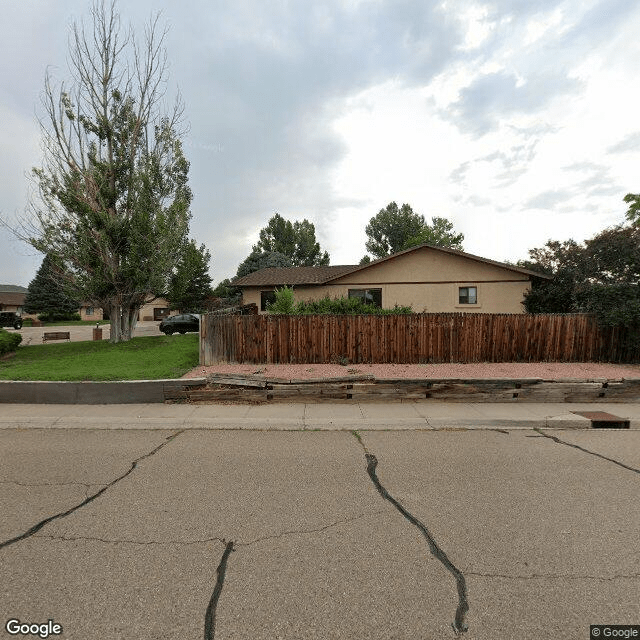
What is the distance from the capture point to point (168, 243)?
14.9 metres

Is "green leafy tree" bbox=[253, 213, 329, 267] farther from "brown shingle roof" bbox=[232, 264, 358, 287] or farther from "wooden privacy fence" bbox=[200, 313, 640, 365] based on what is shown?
"wooden privacy fence" bbox=[200, 313, 640, 365]

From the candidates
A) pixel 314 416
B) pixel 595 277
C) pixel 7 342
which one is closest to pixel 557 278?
pixel 595 277

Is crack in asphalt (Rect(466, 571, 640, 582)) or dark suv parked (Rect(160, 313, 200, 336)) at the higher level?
dark suv parked (Rect(160, 313, 200, 336))

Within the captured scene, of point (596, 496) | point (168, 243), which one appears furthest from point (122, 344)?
point (596, 496)

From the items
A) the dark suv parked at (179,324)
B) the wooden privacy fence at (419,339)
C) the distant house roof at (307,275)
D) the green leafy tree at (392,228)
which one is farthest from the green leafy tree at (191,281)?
the green leafy tree at (392,228)

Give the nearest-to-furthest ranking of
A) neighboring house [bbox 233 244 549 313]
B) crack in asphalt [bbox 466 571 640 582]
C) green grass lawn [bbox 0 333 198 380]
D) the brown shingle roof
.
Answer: crack in asphalt [bbox 466 571 640 582]
green grass lawn [bbox 0 333 198 380]
neighboring house [bbox 233 244 549 313]
the brown shingle roof

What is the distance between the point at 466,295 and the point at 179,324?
18298 mm

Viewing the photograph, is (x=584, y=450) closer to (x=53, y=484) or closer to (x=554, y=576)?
(x=554, y=576)

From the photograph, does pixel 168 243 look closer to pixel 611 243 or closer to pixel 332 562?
pixel 332 562

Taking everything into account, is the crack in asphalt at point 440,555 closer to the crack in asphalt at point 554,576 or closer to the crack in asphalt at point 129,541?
the crack in asphalt at point 554,576

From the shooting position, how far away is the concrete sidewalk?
20.5ft

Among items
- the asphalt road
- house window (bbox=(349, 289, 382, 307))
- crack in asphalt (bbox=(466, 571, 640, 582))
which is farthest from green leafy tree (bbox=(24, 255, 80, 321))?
crack in asphalt (bbox=(466, 571, 640, 582))

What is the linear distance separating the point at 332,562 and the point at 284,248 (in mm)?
55590

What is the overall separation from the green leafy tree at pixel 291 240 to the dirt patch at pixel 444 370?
48.0 metres
